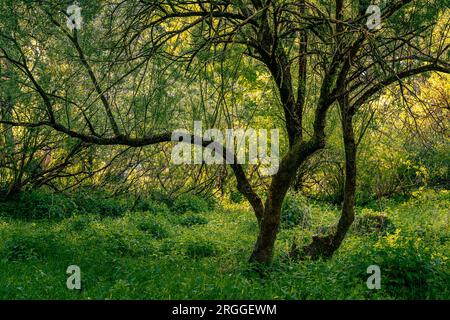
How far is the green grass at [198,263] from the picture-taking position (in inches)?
239

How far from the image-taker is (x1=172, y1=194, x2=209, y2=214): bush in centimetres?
1670

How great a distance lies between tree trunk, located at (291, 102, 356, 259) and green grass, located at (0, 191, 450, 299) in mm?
264

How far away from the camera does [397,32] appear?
276 inches

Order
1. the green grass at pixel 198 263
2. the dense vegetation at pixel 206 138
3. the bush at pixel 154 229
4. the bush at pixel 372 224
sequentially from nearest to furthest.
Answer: the green grass at pixel 198 263 < the dense vegetation at pixel 206 138 < the bush at pixel 372 224 < the bush at pixel 154 229

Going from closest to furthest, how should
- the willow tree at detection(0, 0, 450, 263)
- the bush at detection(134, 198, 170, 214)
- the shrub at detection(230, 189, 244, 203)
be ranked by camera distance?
the willow tree at detection(0, 0, 450, 263) → the bush at detection(134, 198, 170, 214) → the shrub at detection(230, 189, 244, 203)

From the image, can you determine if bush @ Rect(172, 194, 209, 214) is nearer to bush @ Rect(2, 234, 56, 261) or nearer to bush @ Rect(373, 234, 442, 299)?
bush @ Rect(2, 234, 56, 261)

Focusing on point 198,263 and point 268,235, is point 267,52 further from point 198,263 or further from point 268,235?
point 198,263

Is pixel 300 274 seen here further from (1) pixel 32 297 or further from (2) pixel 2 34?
(2) pixel 2 34

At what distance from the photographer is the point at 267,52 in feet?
24.1

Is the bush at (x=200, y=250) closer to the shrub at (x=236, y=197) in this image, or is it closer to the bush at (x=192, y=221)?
the bush at (x=192, y=221)

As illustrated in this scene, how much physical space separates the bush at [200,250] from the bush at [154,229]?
6.33ft

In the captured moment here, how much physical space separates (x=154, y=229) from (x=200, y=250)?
8.67ft

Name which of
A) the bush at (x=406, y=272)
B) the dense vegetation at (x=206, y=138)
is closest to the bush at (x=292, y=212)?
the dense vegetation at (x=206, y=138)

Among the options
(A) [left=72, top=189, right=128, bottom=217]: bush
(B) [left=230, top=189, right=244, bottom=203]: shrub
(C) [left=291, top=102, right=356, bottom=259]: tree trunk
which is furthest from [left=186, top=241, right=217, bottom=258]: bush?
(B) [left=230, top=189, right=244, bottom=203]: shrub
